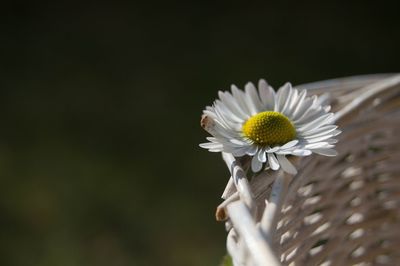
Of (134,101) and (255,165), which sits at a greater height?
(134,101)

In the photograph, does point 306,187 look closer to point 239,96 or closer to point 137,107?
point 239,96

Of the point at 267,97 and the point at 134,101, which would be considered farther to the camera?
the point at 134,101

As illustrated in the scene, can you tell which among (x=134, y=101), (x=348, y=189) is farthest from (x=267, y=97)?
(x=134, y=101)

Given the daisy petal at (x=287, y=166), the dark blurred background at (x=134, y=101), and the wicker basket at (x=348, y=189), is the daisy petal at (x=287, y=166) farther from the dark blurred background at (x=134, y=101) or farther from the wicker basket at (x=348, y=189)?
the dark blurred background at (x=134, y=101)

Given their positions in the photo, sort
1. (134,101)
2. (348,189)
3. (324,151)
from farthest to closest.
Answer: (134,101)
(348,189)
(324,151)

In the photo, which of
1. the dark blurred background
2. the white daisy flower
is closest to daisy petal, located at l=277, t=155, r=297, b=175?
the white daisy flower

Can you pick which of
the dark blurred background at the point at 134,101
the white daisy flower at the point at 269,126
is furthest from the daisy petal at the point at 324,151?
the dark blurred background at the point at 134,101

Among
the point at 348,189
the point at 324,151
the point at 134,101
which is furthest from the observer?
the point at 134,101

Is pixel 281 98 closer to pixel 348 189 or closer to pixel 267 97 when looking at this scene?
pixel 267 97
